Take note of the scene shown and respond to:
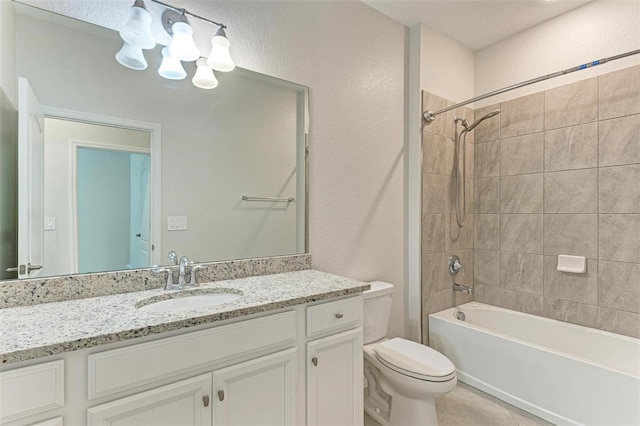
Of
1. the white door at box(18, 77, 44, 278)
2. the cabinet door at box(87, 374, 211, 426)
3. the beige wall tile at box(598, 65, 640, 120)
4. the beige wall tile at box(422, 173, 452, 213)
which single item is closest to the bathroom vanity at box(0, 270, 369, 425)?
the cabinet door at box(87, 374, 211, 426)

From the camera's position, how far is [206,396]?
107 cm

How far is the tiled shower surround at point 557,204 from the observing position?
6.75 feet

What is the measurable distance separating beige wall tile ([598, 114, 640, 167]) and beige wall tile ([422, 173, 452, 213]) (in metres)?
0.99

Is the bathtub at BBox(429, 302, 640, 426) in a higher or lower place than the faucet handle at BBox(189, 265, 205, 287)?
lower

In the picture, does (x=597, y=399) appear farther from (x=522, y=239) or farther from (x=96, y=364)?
(x=96, y=364)

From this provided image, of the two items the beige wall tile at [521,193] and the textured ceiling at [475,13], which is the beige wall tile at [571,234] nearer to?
the beige wall tile at [521,193]

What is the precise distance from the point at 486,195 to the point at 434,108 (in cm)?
91

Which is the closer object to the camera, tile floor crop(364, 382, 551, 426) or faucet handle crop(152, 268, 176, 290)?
faucet handle crop(152, 268, 176, 290)

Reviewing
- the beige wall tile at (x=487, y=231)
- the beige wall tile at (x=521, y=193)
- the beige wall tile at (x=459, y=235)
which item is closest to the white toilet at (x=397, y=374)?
the beige wall tile at (x=459, y=235)

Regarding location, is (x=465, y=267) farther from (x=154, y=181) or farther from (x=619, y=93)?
(x=154, y=181)

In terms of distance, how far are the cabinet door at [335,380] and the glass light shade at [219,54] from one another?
137 cm

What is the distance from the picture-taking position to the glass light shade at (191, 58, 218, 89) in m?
1.57

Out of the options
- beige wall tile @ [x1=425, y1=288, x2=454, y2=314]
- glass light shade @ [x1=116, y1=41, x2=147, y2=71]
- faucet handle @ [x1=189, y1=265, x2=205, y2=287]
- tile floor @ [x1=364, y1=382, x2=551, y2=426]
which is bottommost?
tile floor @ [x1=364, y1=382, x2=551, y2=426]

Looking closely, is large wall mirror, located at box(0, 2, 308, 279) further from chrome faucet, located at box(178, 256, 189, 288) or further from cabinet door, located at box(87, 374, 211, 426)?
cabinet door, located at box(87, 374, 211, 426)
